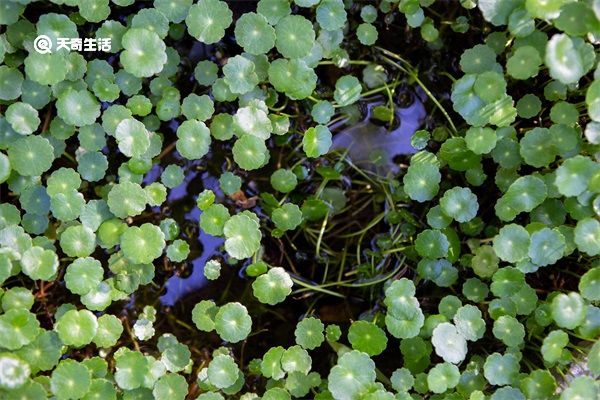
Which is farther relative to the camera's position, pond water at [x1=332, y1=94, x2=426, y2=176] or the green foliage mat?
pond water at [x1=332, y1=94, x2=426, y2=176]

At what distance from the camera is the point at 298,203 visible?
2.73 meters

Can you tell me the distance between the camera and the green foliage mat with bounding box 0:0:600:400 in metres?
2.31

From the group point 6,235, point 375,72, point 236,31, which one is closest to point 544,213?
point 375,72

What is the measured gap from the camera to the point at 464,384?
7.80ft

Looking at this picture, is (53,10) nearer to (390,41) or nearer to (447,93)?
(390,41)

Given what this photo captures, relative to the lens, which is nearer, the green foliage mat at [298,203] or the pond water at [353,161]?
the green foliage mat at [298,203]

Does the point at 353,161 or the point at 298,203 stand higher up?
the point at 353,161

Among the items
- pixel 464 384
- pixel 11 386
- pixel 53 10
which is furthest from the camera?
pixel 53 10

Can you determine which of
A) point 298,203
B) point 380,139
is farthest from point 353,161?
point 298,203

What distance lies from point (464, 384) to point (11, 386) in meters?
1.78

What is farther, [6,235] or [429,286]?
[429,286]

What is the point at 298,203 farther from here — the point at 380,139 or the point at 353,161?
the point at 380,139

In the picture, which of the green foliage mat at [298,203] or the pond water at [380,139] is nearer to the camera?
the green foliage mat at [298,203]

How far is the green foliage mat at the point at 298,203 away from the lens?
2.31 metres
